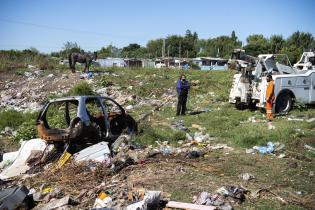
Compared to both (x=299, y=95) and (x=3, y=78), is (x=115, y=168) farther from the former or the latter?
(x=3, y=78)

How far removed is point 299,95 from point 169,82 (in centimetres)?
1081

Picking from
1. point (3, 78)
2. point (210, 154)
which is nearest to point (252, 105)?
point (210, 154)

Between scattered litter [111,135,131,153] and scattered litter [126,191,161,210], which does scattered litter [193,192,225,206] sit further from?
scattered litter [111,135,131,153]

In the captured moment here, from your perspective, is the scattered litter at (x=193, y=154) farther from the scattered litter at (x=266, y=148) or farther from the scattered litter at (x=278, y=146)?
the scattered litter at (x=278, y=146)

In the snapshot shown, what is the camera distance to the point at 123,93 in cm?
2070

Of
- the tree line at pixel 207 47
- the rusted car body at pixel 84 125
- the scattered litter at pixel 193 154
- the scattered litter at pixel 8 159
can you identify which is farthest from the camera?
the tree line at pixel 207 47

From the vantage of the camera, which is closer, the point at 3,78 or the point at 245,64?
the point at 245,64

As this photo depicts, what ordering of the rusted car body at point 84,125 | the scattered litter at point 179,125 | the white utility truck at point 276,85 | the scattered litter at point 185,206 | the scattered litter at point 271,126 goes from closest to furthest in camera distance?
1. the scattered litter at point 185,206
2. the rusted car body at point 84,125
3. the scattered litter at point 271,126
4. the scattered litter at point 179,125
5. the white utility truck at point 276,85

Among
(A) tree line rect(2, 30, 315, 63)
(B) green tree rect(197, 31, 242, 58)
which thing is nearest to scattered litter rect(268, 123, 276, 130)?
(A) tree line rect(2, 30, 315, 63)

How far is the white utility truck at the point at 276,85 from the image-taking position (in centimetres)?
1326

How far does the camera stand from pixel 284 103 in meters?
13.5

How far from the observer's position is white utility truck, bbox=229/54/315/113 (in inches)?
522

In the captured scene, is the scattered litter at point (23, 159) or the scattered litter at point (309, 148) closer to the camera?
the scattered litter at point (23, 159)

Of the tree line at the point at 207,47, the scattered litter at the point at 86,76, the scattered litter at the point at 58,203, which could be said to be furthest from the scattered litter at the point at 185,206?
the tree line at the point at 207,47
